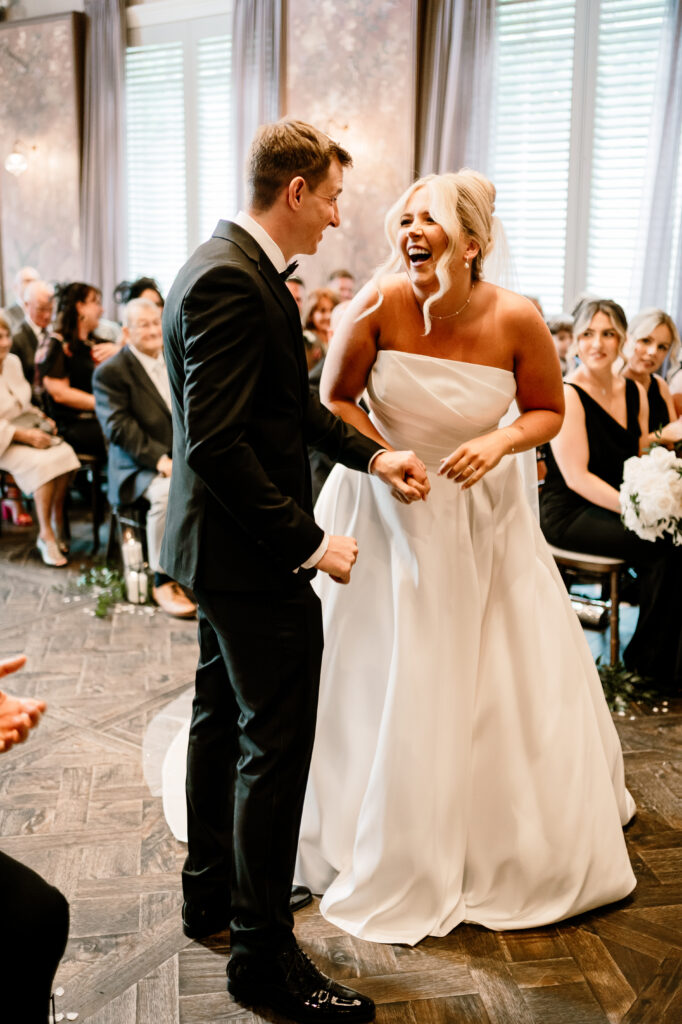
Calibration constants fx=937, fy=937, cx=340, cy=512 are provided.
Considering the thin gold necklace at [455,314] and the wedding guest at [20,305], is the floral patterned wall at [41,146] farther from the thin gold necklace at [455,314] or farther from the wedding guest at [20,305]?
the thin gold necklace at [455,314]

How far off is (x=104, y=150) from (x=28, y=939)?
8951 millimetres

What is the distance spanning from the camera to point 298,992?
193 cm

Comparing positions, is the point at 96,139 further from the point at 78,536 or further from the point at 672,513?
the point at 672,513

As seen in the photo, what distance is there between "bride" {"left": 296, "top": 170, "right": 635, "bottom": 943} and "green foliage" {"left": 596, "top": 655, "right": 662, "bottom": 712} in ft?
3.94

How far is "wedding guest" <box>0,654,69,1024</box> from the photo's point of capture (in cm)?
136

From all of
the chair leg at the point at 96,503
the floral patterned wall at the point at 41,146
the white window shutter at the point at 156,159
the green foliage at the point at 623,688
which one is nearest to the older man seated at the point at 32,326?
the chair leg at the point at 96,503

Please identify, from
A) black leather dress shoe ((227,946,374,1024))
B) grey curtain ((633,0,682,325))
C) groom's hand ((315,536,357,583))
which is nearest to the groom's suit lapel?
groom's hand ((315,536,357,583))

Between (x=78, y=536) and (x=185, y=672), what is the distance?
2407 mm

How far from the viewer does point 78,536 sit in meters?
5.96

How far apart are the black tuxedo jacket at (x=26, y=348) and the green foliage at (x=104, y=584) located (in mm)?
1813

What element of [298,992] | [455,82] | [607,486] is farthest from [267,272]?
[455,82]

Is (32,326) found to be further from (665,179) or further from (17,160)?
(665,179)

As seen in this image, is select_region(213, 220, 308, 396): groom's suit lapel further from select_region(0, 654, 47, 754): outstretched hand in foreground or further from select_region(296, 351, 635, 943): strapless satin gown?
select_region(0, 654, 47, 754): outstretched hand in foreground

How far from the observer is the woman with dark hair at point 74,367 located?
5.68 metres
